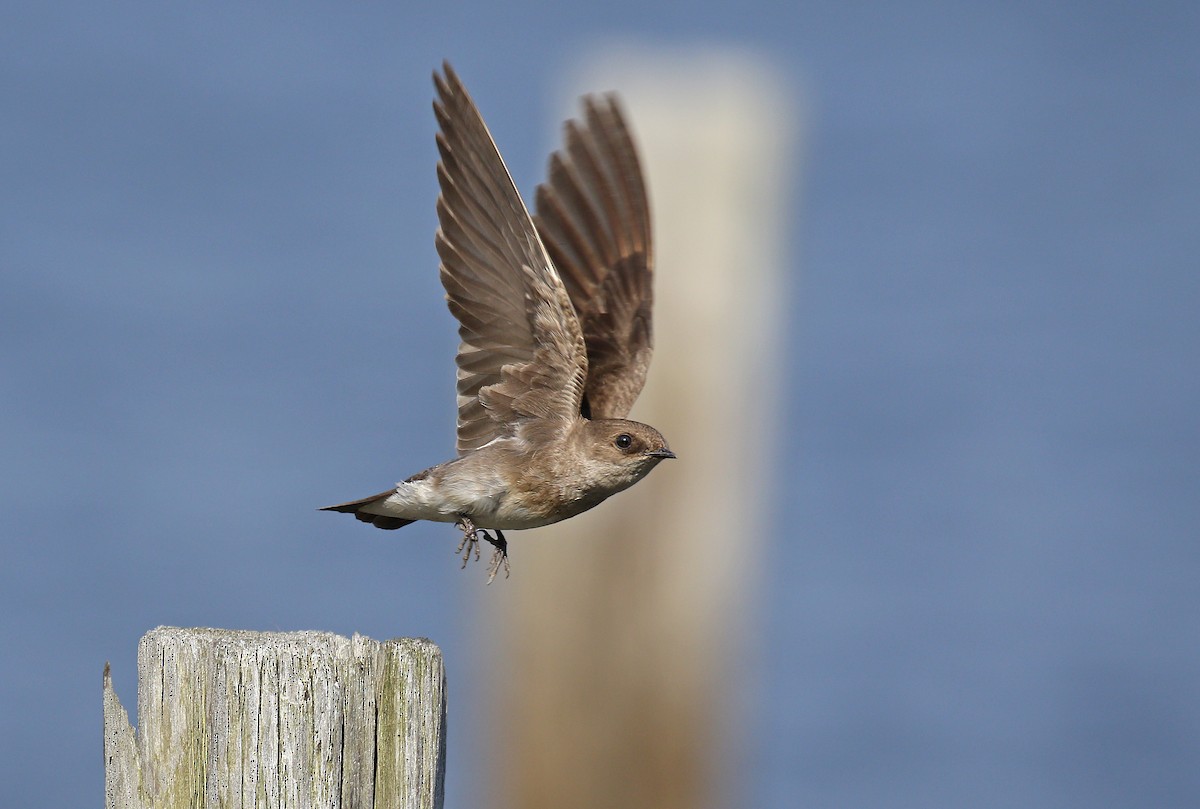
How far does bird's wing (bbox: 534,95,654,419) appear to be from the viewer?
22.1 feet

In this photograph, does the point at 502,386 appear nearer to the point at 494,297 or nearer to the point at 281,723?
the point at 494,297

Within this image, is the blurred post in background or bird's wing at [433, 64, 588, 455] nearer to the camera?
bird's wing at [433, 64, 588, 455]

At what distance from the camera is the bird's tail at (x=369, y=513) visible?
580 cm

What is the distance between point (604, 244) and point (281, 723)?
3770 mm

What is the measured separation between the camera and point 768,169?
7.25 meters

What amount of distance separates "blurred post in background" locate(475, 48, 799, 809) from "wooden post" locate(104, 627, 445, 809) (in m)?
3.18

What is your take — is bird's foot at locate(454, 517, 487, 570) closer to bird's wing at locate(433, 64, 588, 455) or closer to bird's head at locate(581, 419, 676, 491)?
bird's wing at locate(433, 64, 588, 455)

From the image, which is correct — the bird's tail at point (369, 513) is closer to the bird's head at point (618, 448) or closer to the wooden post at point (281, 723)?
the bird's head at point (618, 448)

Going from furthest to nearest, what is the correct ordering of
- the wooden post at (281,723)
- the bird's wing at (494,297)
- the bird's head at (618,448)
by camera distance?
the bird's head at (618,448) < the bird's wing at (494,297) < the wooden post at (281,723)

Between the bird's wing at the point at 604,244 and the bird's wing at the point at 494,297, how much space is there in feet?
2.00

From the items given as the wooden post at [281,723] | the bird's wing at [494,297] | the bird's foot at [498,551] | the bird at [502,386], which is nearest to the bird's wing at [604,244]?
the bird at [502,386]

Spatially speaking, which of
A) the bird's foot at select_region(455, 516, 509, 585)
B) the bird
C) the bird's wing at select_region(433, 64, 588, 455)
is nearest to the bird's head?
the bird

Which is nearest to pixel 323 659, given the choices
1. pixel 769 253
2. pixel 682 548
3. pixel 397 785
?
pixel 397 785

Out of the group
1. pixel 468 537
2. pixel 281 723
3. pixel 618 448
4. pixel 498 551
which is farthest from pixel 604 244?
pixel 281 723
